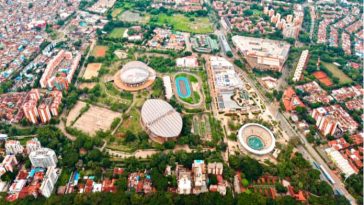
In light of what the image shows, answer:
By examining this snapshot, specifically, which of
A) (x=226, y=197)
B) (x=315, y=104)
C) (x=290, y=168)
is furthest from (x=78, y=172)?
(x=315, y=104)

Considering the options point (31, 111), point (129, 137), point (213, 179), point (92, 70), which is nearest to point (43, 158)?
point (31, 111)

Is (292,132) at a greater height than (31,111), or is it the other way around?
(31,111)

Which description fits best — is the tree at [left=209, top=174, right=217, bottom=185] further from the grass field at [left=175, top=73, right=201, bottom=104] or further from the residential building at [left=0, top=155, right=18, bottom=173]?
the residential building at [left=0, top=155, right=18, bottom=173]

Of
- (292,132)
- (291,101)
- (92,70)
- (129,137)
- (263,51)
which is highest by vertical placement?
(263,51)

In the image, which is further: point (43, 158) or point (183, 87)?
point (183, 87)

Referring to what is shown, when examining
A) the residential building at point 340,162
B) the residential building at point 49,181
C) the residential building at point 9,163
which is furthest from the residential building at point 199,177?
the residential building at point 9,163

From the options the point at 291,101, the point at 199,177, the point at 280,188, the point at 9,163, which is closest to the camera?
the point at 199,177

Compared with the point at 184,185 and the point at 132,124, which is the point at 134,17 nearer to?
the point at 132,124
